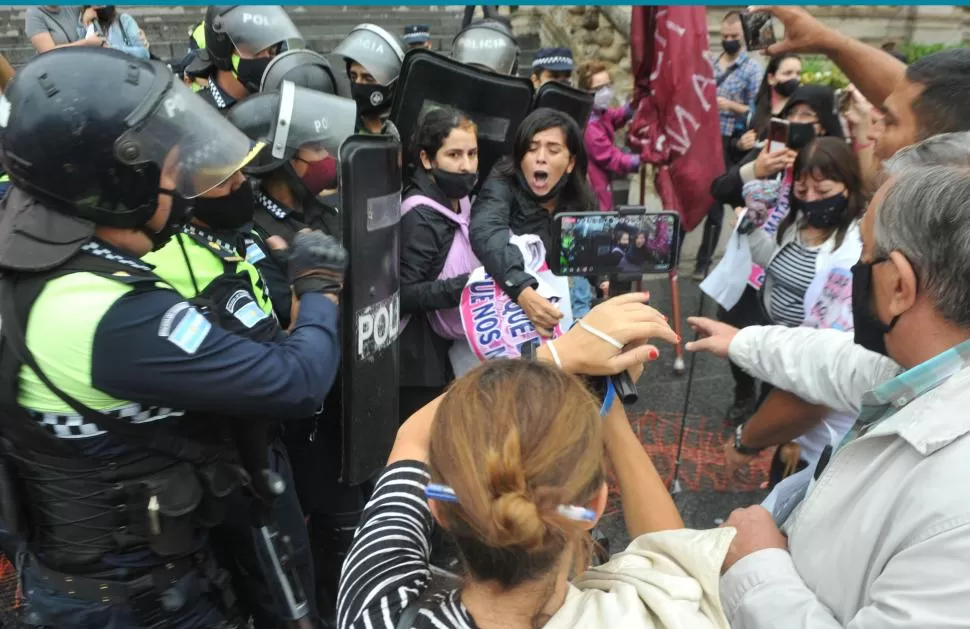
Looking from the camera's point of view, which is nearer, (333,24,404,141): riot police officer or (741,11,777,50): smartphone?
(741,11,777,50): smartphone

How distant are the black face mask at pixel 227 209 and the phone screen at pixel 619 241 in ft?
2.84

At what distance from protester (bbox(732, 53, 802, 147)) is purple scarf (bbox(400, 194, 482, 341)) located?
318cm

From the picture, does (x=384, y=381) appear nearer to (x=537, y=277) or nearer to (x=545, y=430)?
(x=537, y=277)

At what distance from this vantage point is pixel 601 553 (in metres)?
1.32

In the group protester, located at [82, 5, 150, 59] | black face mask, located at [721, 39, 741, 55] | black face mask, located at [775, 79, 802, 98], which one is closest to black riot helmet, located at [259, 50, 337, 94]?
black face mask, located at [775, 79, 802, 98]

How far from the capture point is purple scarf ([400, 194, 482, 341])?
2.83m

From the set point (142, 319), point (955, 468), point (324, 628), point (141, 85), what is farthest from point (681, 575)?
point (324, 628)

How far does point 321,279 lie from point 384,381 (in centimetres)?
66

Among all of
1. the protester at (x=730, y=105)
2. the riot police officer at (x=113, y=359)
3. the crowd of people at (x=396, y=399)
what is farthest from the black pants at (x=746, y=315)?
the riot police officer at (x=113, y=359)

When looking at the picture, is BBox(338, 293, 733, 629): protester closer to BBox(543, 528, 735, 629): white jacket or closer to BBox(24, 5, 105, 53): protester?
BBox(543, 528, 735, 629): white jacket

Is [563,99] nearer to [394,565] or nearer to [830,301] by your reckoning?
[830,301]

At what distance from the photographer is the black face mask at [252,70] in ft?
12.8

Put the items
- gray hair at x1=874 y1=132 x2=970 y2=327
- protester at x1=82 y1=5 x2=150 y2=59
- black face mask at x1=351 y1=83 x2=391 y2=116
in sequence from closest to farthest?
1. gray hair at x1=874 y1=132 x2=970 y2=327
2. black face mask at x1=351 y1=83 x2=391 y2=116
3. protester at x1=82 y1=5 x2=150 y2=59

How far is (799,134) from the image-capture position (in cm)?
363
